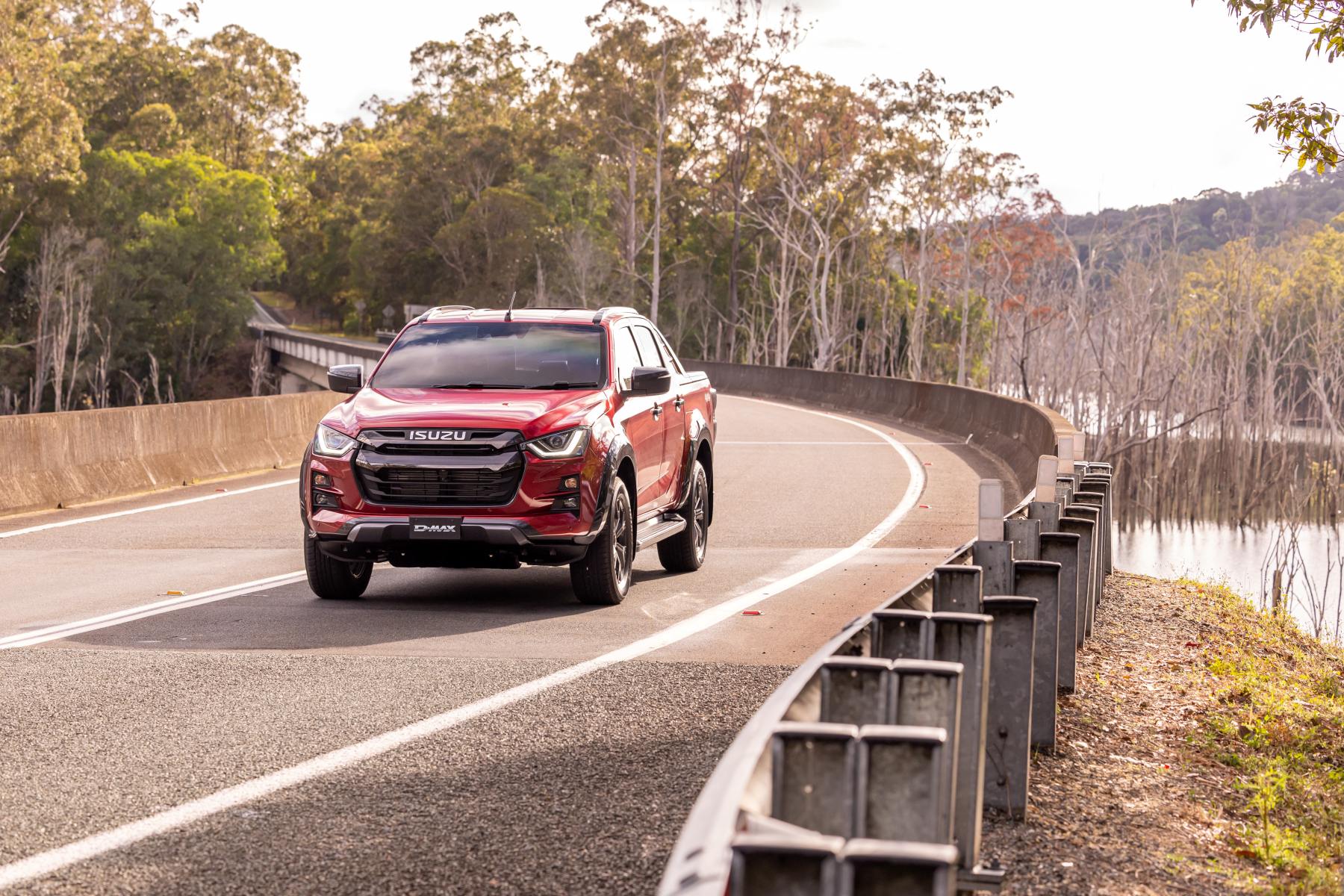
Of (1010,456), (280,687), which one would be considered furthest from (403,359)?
(1010,456)

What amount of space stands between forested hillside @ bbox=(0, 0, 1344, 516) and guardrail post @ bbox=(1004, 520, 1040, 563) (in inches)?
2040

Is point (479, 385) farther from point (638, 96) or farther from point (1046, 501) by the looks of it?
point (638, 96)

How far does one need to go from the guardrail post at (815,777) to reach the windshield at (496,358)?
7.38 meters

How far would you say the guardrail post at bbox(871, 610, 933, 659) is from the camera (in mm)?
4430

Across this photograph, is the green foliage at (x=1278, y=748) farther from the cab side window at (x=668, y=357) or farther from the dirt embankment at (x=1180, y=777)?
the cab side window at (x=668, y=357)

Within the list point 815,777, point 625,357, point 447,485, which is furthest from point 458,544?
point 815,777

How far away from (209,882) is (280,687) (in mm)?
2823

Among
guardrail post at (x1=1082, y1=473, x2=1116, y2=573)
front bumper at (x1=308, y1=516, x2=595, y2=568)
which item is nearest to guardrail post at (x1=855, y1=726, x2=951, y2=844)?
front bumper at (x1=308, y1=516, x2=595, y2=568)

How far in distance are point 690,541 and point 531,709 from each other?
4.82 m

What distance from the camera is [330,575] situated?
1000 centimetres

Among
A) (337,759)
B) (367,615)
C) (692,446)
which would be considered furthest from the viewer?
(692,446)

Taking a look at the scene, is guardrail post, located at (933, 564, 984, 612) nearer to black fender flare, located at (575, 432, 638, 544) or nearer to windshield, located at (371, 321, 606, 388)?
black fender flare, located at (575, 432, 638, 544)

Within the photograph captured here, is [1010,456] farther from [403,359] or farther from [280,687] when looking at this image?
[280,687]

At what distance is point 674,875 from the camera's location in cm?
254
